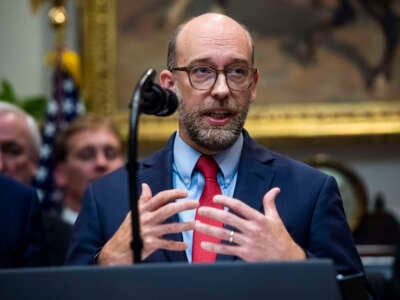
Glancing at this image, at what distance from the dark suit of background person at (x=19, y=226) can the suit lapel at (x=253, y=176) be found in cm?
122

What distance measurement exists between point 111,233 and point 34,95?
14.5ft

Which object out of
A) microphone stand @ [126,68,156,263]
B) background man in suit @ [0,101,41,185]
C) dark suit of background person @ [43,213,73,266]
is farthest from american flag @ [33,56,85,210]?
microphone stand @ [126,68,156,263]

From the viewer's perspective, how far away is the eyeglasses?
3418mm

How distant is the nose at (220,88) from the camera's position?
338 centimetres

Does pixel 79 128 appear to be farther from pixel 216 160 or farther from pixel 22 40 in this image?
pixel 216 160

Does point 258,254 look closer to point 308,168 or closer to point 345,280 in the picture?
point 345,280

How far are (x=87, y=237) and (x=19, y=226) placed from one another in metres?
1.06

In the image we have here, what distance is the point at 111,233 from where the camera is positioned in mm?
3398

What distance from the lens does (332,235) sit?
10.7 feet

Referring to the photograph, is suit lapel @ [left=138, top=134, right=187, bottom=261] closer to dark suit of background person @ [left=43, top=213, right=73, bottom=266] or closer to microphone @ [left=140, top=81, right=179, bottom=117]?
microphone @ [left=140, top=81, right=179, bottom=117]

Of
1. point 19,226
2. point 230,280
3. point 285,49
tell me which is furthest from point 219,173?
point 285,49

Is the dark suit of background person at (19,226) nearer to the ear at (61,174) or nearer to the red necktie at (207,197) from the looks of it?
the red necktie at (207,197)

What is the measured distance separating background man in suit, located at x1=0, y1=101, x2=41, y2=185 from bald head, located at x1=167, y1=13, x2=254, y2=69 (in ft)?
6.66

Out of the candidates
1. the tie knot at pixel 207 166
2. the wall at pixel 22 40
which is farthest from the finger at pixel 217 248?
the wall at pixel 22 40
